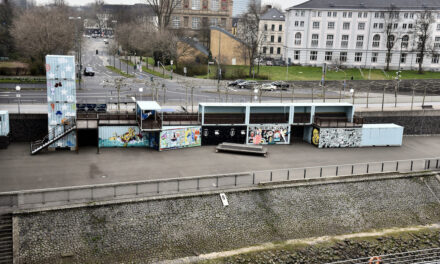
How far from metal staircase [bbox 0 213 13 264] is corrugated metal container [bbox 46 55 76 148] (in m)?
11.0

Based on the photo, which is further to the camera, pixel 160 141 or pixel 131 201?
pixel 160 141

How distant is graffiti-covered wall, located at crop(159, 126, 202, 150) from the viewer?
33.2m

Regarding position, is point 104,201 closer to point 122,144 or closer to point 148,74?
point 122,144

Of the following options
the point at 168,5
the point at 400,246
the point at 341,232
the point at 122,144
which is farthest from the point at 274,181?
the point at 168,5

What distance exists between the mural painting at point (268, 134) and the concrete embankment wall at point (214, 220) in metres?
8.96

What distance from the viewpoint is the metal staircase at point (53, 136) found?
31127mm

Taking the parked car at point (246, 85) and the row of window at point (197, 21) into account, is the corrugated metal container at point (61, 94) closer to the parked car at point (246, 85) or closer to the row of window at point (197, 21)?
the parked car at point (246, 85)

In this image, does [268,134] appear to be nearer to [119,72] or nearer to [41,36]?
[41,36]

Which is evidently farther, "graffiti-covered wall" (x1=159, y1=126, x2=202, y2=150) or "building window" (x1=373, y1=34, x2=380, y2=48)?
"building window" (x1=373, y1=34, x2=380, y2=48)

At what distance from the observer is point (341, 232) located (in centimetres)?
2592

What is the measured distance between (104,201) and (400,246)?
1631 cm

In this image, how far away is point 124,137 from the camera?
110ft

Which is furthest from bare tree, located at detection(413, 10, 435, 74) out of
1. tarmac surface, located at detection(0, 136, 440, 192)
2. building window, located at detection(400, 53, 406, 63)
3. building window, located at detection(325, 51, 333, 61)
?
tarmac surface, located at detection(0, 136, 440, 192)

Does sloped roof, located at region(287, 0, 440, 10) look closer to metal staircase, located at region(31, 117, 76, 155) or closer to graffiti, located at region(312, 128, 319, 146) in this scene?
graffiti, located at region(312, 128, 319, 146)
